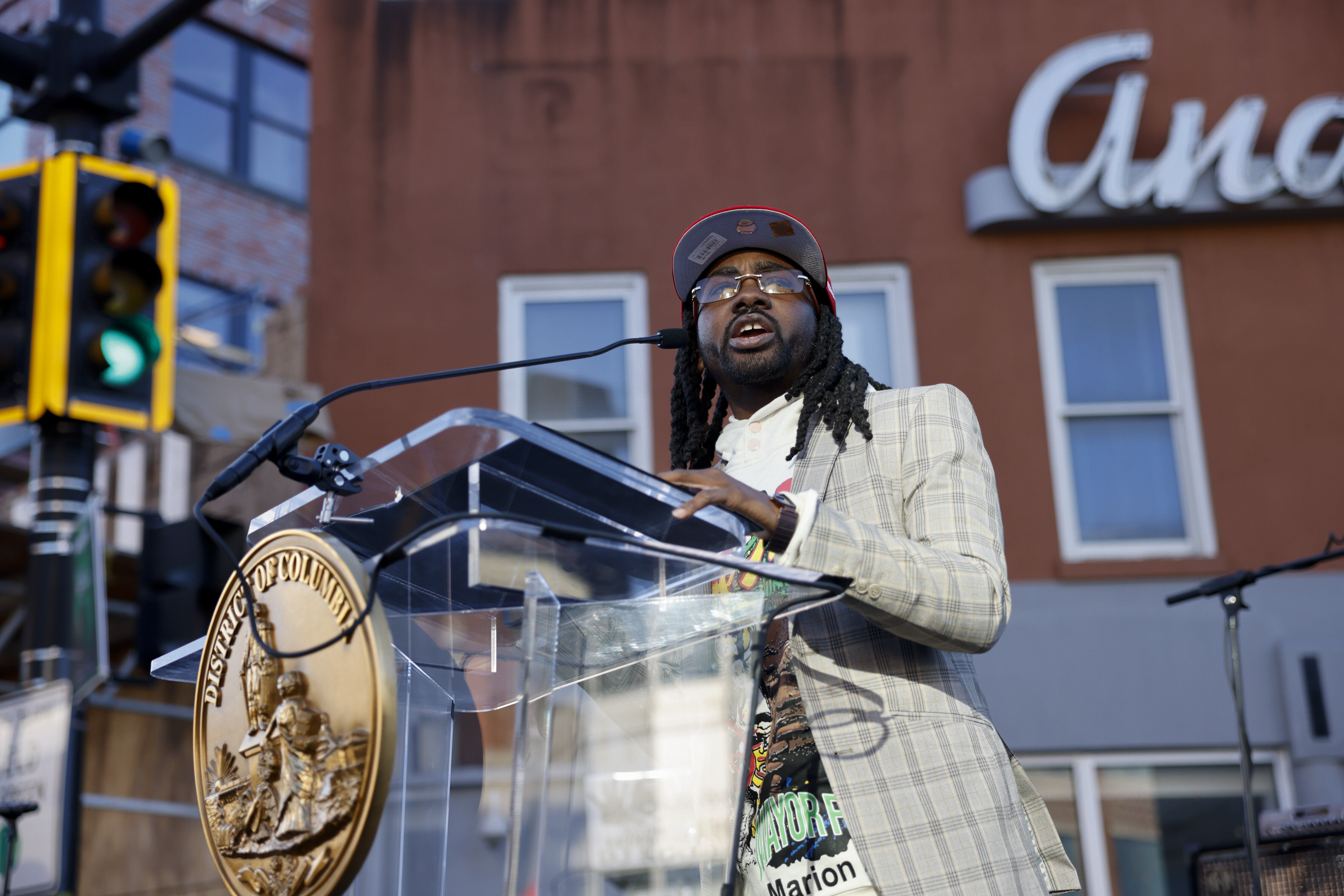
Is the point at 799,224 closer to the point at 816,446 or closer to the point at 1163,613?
the point at 816,446

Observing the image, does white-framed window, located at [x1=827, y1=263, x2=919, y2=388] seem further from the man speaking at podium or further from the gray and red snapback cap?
the man speaking at podium

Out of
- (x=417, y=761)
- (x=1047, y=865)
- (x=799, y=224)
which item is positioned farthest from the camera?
(x=799, y=224)

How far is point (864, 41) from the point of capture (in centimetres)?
943

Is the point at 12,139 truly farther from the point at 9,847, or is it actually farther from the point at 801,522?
the point at 801,522

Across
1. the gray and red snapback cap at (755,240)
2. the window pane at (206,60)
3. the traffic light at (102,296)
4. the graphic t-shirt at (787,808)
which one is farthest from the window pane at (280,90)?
the graphic t-shirt at (787,808)

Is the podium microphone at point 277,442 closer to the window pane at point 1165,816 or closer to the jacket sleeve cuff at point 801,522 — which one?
the jacket sleeve cuff at point 801,522

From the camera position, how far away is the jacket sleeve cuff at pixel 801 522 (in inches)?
75.6

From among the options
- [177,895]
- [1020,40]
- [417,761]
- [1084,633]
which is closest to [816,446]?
[417,761]

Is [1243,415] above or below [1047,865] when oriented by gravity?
above

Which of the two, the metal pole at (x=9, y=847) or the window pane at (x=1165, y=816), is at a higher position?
the metal pole at (x=9, y=847)

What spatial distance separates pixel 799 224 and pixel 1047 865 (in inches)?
51.8

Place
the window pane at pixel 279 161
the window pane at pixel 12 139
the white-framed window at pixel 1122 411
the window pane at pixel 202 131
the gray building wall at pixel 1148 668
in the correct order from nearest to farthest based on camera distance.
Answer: the gray building wall at pixel 1148 668
the white-framed window at pixel 1122 411
the window pane at pixel 12 139
the window pane at pixel 202 131
the window pane at pixel 279 161

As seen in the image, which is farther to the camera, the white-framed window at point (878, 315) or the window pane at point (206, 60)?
the window pane at point (206, 60)

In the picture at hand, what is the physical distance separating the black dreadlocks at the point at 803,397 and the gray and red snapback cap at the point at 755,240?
107 mm
